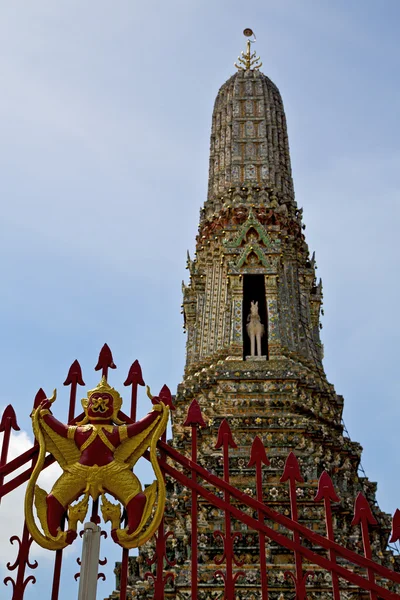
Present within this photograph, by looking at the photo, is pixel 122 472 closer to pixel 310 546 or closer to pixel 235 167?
pixel 310 546

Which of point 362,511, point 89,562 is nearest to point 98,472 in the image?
point 89,562

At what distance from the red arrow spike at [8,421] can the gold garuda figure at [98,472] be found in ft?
0.64

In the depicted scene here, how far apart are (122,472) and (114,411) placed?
0.67 meters

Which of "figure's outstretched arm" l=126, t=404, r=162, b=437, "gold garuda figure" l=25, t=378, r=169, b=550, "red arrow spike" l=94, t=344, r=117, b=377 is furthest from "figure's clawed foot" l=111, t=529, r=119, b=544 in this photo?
"red arrow spike" l=94, t=344, r=117, b=377

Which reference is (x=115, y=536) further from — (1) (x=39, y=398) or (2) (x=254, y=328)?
(2) (x=254, y=328)

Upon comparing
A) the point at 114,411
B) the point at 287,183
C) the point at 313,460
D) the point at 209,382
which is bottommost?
the point at 114,411

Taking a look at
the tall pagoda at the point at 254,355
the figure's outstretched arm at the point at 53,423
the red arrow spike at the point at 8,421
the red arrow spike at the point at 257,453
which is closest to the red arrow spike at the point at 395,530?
the red arrow spike at the point at 257,453

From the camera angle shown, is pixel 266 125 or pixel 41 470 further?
pixel 266 125

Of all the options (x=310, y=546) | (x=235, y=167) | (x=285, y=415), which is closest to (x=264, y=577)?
(x=310, y=546)

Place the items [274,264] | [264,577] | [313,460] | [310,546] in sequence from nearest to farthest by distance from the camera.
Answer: [264,577]
[310,546]
[313,460]
[274,264]

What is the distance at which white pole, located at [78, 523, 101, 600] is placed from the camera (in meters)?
7.58

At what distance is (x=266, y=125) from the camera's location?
83.5ft

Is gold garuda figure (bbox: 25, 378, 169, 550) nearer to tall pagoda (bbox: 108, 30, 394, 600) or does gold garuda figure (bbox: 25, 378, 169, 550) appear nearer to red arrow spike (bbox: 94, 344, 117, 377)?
red arrow spike (bbox: 94, 344, 117, 377)

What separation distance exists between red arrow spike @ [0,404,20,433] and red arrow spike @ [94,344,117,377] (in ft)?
3.19
